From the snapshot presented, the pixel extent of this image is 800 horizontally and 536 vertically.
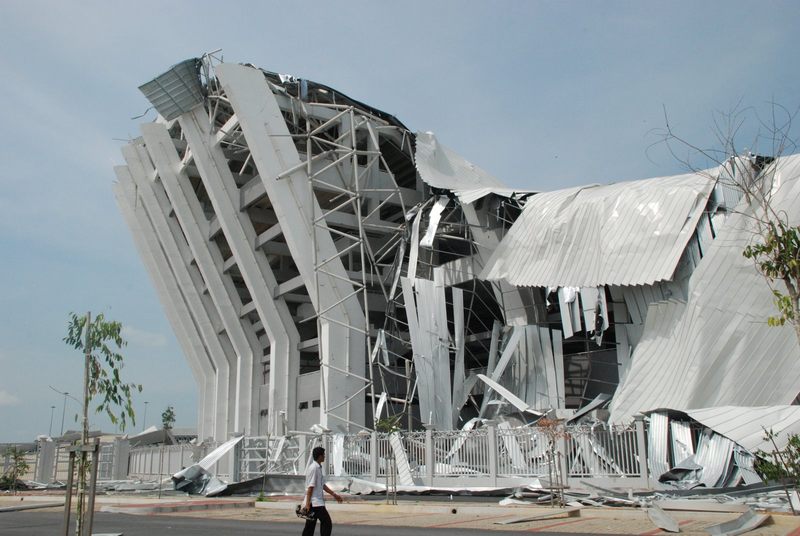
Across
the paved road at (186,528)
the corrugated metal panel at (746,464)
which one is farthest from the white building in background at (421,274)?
the paved road at (186,528)

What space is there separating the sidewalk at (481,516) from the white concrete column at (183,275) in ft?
73.8

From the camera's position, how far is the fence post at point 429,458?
23.4 m

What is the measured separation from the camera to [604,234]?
25.9m

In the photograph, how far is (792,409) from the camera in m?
18.7

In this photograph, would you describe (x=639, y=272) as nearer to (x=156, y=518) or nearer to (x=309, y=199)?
(x=309, y=199)

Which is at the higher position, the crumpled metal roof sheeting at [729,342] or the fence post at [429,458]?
the crumpled metal roof sheeting at [729,342]

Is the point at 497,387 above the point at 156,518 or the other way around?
above

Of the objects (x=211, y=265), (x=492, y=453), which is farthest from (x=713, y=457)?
(x=211, y=265)

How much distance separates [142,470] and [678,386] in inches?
990

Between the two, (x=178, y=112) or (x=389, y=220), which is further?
(x=389, y=220)

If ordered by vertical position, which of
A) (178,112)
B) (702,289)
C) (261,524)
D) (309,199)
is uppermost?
(178,112)

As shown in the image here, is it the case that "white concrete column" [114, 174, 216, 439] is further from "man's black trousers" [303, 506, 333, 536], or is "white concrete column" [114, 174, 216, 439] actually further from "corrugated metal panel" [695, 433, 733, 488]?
"man's black trousers" [303, 506, 333, 536]

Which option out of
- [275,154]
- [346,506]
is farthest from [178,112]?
[346,506]

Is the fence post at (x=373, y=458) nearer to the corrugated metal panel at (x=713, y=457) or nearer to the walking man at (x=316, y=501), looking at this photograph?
the corrugated metal panel at (x=713, y=457)
